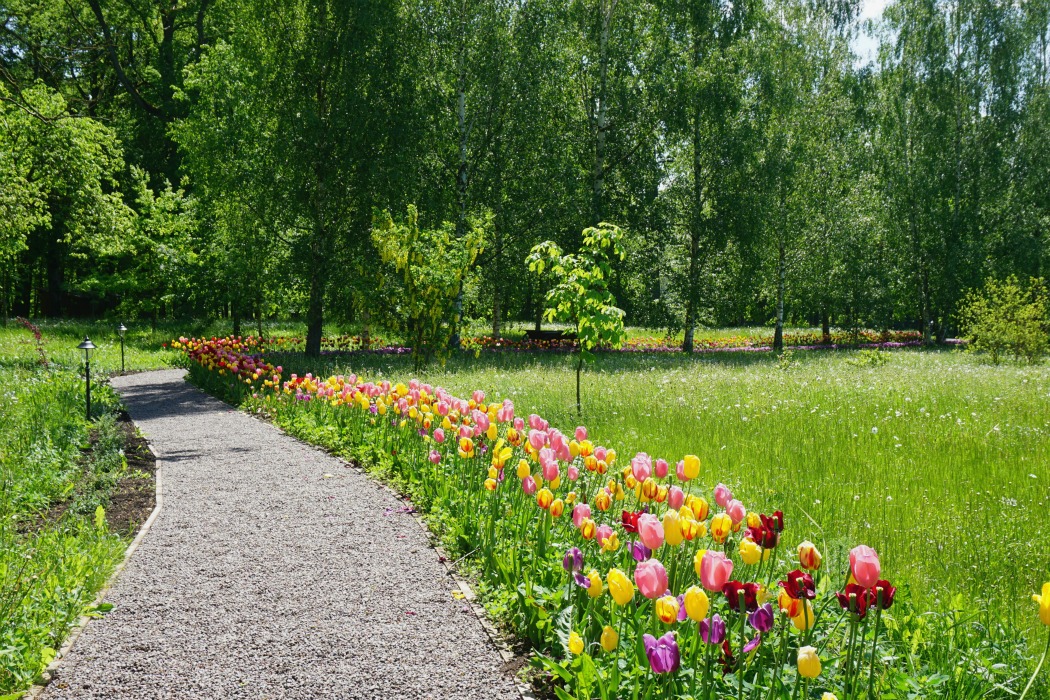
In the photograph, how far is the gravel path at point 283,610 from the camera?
335cm

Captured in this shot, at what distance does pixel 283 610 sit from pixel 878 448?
612 centimetres

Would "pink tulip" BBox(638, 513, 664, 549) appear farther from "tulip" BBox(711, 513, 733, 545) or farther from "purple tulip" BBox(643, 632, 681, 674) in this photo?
"purple tulip" BBox(643, 632, 681, 674)

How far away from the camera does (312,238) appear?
58.3ft

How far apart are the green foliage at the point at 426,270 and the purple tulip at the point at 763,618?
1010 centimetres

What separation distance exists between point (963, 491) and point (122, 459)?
8.26 metres

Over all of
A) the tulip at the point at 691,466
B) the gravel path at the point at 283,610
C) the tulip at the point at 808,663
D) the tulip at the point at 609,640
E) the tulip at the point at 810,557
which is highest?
the tulip at the point at 691,466

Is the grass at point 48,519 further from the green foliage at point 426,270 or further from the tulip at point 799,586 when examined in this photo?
the green foliage at point 426,270

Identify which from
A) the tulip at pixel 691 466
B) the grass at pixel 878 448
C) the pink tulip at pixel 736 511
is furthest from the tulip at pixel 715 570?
the grass at pixel 878 448

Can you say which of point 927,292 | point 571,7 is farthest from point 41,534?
point 927,292

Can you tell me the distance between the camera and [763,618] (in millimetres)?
2213

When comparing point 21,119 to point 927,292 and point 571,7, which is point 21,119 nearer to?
point 571,7

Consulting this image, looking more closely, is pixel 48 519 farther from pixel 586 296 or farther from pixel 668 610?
pixel 586 296

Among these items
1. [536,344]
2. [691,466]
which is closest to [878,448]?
[691,466]

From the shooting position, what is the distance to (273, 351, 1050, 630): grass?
429 centimetres
